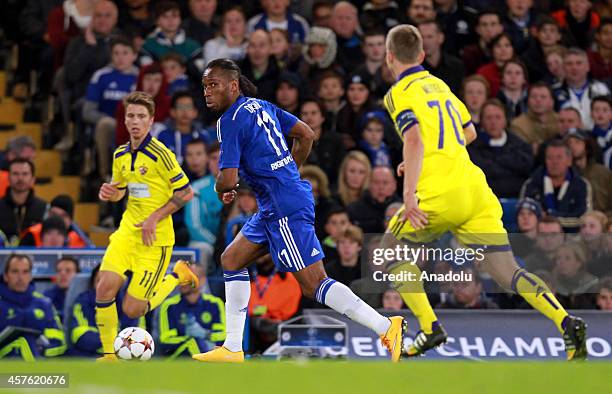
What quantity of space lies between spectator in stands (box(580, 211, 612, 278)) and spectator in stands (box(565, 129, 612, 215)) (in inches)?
33.1

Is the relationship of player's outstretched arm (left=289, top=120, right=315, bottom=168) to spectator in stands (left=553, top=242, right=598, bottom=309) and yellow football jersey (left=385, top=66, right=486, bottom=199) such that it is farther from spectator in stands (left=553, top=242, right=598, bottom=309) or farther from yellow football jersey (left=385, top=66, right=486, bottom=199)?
spectator in stands (left=553, top=242, right=598, bottom=309)

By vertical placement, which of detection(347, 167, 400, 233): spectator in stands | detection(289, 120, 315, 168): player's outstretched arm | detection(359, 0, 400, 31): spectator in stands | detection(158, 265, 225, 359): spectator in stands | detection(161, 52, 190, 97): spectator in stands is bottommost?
detection(158, 265, 225, 359): spectator in stands

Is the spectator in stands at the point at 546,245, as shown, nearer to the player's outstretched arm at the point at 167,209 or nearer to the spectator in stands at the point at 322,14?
the player's outstretched arm at the point at 167,209

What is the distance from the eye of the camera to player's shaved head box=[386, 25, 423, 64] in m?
9.60

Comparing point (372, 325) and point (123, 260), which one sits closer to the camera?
point (372, 325)

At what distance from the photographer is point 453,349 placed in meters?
12.1

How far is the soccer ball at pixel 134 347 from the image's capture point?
10578 mm

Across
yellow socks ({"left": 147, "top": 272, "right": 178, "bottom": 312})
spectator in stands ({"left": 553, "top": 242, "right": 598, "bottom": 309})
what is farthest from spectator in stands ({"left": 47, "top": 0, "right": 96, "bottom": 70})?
spectator in stands ({"left": 553, "top": 242, "right": 598, "bottom": 309})

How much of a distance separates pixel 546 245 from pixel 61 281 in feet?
14.5

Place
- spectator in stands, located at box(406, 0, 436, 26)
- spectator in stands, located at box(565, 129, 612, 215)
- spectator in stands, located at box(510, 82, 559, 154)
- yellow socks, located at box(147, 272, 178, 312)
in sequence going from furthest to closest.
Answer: spectator in stands, located at box(406, 0, 436, 26) < spectator in stands, located at box(510, 82, 559, 154) < spectator in stands, located at box(565, 129, 612, 215) < yellow socks, located at box(147, 272, 178, 312)

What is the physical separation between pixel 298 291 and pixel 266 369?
4949 millimetres

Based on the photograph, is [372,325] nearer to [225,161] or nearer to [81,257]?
[225,161]

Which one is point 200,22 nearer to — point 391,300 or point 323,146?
point 323,146

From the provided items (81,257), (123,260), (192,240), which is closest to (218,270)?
(192,240)
